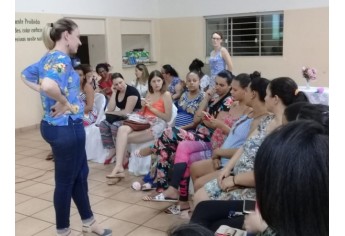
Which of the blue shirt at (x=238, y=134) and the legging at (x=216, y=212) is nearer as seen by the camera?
the legging at (x=216, y=212)

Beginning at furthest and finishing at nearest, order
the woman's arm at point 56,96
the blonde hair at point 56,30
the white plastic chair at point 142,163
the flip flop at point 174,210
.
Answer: the white plastic chair at point 142,163, the flip flop at point 174,210, the blonde hair at point 56,30, the woman's arm at point 56,96

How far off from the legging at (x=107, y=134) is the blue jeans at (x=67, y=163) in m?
1.73

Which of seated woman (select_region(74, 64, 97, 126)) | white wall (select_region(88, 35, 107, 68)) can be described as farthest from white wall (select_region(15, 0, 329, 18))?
seated woman (select_region(74, 64, 97, 126))

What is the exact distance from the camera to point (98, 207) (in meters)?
2.99

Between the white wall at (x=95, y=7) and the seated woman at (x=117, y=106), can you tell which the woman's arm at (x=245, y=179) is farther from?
the white wall at (x=95, y=7)

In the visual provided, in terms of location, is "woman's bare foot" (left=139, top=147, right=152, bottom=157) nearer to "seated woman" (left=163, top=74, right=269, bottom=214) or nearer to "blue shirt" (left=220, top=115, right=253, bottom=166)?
"seated woman" (left=163, top=74, right=269, bottom=214)

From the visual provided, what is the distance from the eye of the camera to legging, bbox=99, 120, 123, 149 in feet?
13.3

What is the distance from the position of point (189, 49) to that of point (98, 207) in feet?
18.7

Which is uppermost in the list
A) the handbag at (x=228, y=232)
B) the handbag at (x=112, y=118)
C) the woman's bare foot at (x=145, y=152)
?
the handbag at (x=112, y=118)

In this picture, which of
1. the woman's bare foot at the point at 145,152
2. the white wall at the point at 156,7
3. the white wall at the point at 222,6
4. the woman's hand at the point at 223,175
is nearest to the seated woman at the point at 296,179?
the woman's hand at the point at 223,175

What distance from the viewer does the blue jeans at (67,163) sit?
6.84 feet

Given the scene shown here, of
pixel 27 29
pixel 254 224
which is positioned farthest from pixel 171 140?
pixel 27 29

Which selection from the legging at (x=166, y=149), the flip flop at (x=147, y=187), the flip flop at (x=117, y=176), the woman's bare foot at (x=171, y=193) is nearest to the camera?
the woman's bare foot at (x=171, y=193)

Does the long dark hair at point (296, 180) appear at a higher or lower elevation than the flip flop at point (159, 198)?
higher
